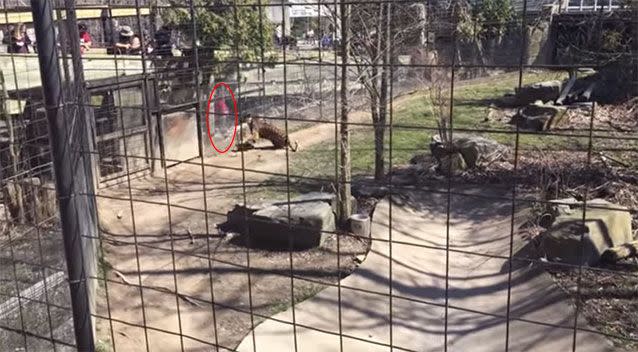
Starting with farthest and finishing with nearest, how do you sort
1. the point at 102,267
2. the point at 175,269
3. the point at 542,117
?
1. the point at 542,117
2. the point at 102,267
3. the point at 175,269

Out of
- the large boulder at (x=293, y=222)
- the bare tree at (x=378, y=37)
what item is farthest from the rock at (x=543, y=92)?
the large boulder at (x=293, y=222)

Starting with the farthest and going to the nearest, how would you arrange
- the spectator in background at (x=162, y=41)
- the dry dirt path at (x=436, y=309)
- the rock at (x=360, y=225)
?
1. the spectator in background at (x=162, y=41)
2. the rock at (x=360, y=225)
3. the dry dirt path at (x=436, y=309)

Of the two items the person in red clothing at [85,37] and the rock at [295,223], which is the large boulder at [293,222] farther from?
the person in red clothing at [85,37]

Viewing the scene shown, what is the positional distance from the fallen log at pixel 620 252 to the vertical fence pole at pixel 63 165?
4946 millimetres

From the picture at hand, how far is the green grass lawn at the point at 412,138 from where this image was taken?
11391mm

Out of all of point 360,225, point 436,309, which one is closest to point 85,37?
point 360,225

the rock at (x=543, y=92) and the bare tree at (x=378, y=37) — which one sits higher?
the bare tree at (x=378, y=37)

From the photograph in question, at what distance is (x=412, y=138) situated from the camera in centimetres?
1380

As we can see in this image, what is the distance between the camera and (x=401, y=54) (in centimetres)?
988

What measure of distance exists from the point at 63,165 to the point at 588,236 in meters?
4.89

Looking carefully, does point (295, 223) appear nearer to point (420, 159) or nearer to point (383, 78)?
point (383, 78)

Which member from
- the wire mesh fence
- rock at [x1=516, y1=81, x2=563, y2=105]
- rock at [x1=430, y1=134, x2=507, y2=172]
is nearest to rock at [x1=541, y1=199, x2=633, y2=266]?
the wire mesh fence

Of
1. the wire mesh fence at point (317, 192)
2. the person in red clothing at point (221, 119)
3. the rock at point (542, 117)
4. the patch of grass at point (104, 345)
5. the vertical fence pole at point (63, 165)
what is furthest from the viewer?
the rock at point (542, 117)

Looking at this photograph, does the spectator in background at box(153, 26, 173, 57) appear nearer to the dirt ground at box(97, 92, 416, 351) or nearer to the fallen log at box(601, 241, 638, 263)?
the dirt ground at box(97, 92, 416, 351)
